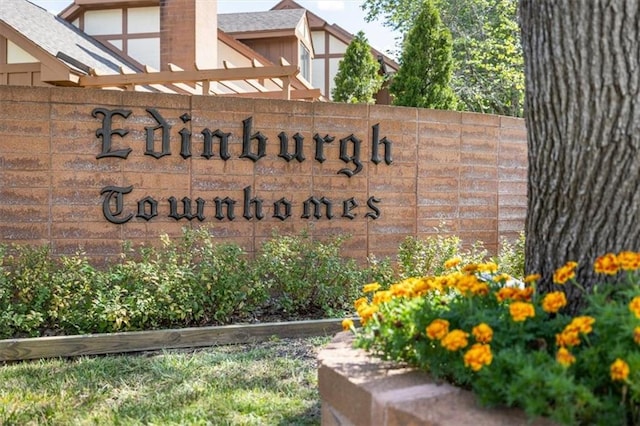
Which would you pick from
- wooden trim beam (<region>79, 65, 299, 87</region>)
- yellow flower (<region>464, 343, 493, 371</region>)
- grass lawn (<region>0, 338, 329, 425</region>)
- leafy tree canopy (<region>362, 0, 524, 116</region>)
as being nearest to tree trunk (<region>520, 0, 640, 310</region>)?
yellow flower (<region>464, 343, 493, 371</region>)

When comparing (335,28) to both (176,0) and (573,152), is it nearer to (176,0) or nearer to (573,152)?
(176,0)

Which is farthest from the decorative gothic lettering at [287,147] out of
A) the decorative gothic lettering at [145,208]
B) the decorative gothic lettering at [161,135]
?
the decorative gothic lettering at [145,208]

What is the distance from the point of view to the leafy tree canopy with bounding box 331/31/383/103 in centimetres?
1594

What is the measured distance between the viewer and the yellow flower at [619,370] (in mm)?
2086

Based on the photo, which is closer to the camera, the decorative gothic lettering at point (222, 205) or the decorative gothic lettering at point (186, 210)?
the decorative gothic lettering at point (186, 210)

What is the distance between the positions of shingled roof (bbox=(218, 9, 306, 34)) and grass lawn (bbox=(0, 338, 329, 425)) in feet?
53.8

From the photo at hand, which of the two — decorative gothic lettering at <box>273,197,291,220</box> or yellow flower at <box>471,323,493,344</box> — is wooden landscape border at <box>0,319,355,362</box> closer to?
decorative gothic lettering at <box>273,197,291,220</box>

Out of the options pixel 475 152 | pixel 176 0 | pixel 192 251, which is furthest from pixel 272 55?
pixel 192 251

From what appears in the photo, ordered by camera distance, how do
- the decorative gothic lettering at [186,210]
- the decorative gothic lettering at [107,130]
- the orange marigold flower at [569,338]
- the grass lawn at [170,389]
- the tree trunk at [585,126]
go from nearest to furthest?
the orange marigold flower at [569,338], the tree trunk at [585,126], the grass lawn at [170,389], the decorative gothic lettering at [107,130], the decorative gothic lettering at [186,210]

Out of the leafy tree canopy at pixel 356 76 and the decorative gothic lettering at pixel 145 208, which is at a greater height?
the leafy tree canopy at pixel 356 76

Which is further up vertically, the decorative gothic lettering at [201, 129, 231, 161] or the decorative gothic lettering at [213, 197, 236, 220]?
the decorative gothic lettering at [201, 129, 231, 161]

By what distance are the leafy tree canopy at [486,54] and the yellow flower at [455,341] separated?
1631cm

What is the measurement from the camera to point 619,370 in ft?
6.88

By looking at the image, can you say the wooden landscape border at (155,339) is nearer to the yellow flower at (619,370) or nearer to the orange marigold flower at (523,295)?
the orange marigold flower at (523,295)
